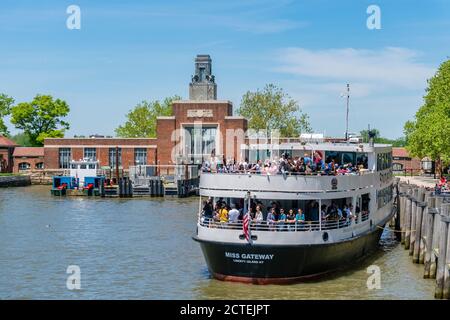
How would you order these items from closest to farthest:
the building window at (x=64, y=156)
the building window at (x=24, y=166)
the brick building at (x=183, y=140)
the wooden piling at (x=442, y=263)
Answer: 1. the wooden piling at (x=442, y=263)
2. the brick building at (x=183, y=140)
3. the building window at (x=64, y=156)
4. the building window at (x=24, y=166)

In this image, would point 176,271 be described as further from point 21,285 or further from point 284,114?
point 284,114

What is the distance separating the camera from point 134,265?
3394cm

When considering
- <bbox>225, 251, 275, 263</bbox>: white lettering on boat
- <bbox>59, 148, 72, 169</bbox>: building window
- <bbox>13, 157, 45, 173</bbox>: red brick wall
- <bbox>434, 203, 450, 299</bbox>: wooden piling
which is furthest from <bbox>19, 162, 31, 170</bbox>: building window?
<bbox>434, 203, 450, 299</bbox>: wooden piling

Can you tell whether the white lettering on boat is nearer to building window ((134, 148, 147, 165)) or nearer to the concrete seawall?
the concrete seawall

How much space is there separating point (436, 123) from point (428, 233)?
151ft

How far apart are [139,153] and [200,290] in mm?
79646

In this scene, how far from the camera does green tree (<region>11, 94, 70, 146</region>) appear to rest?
12812cm

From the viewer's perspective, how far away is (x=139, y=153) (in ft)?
351

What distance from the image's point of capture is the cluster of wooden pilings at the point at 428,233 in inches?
1003

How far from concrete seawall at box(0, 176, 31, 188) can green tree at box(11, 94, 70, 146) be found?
23.7 m

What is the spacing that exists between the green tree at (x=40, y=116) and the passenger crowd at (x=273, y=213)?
4015 inches

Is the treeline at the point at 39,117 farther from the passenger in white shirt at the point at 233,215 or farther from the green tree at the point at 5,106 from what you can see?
the passenger in white shirt at the point at 233,215

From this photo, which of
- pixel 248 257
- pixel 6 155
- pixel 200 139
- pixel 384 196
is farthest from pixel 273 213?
pixel 6 155

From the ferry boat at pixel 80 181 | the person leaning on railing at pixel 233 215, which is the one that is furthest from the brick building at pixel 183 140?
the person leaning on railing at pixel 233 215
